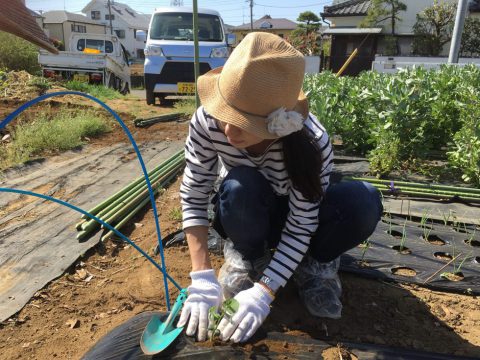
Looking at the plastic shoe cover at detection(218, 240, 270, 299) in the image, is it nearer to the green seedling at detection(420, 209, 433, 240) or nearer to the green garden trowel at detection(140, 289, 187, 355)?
the green garden trowel at detection(140, 289, 187, 355)

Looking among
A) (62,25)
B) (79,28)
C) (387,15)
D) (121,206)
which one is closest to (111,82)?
(121,206)

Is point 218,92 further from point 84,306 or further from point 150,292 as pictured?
point 84,306

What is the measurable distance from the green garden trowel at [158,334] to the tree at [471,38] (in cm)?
1640

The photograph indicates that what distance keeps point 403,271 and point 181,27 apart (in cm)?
667

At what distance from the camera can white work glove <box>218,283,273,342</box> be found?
4.04ft

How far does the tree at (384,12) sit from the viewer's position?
16500 mm

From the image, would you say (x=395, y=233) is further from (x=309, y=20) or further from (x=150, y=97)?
(x=309, y=20)

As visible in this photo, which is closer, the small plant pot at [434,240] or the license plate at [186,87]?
the small plant pot at [434,240]

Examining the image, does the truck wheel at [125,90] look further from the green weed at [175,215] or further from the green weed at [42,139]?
the green weed at [175,215]

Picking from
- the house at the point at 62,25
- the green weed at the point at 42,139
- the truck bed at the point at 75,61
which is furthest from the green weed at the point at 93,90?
the house at the point at 62,25

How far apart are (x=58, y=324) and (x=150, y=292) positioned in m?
0.36

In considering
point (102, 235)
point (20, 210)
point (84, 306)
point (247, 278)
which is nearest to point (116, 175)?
point (20, 210)

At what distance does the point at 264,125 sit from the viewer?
1161 millimetres

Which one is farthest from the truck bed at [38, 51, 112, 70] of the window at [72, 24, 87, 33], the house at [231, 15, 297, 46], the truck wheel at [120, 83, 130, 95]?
the window at [72, 24, 87, 33]
